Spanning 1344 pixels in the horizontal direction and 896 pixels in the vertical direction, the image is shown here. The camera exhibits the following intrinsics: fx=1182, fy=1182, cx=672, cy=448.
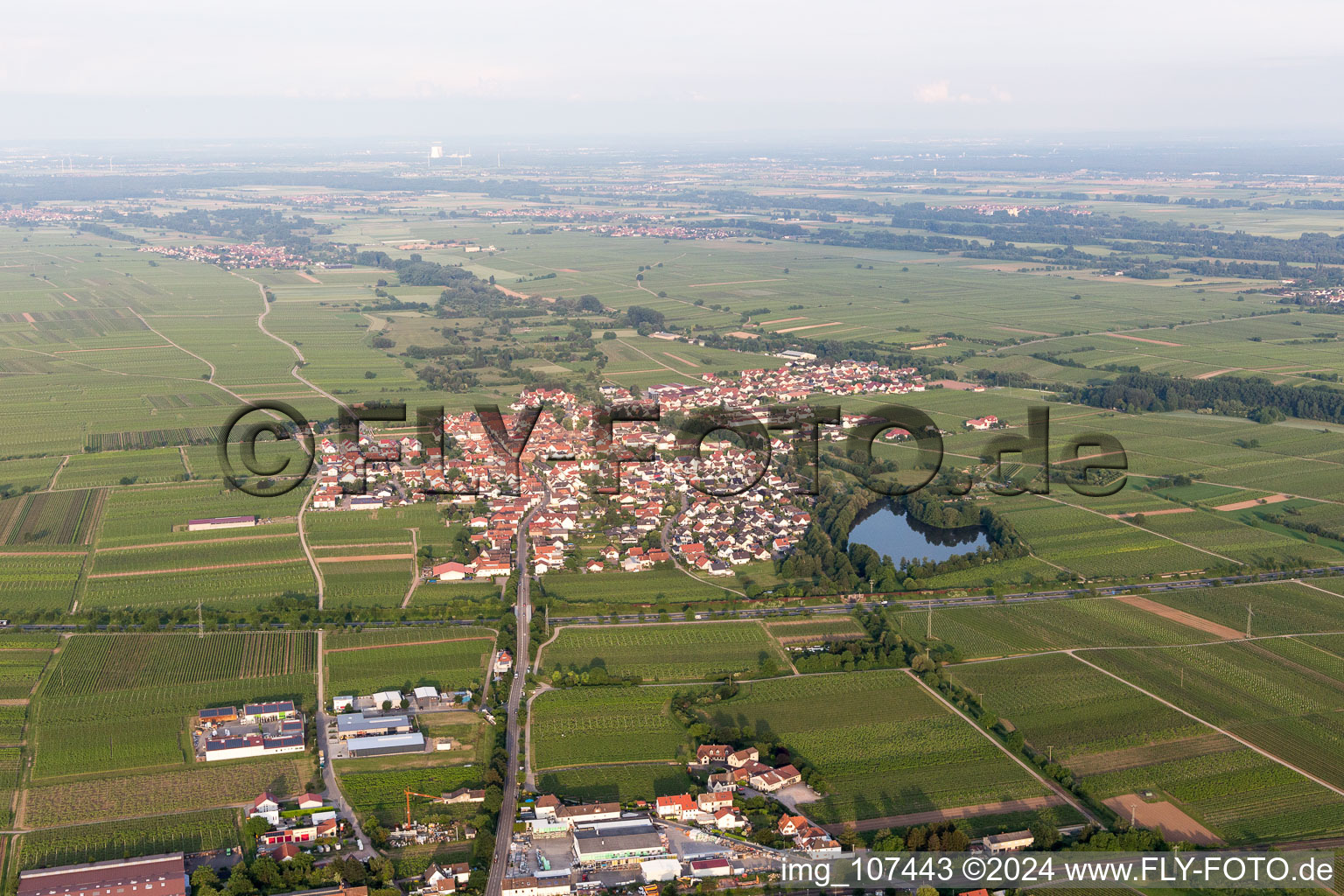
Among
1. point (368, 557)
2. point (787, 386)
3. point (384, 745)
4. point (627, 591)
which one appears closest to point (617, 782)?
point (384, 745)

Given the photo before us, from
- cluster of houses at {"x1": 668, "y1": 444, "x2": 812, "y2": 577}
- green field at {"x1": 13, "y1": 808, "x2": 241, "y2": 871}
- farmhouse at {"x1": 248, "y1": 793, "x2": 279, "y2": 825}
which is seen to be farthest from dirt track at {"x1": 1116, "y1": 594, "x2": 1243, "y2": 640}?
green field at {"x1": 13, "y1": 808, "x2": 241, "y2": 871}

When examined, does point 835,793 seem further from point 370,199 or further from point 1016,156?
point 1016,156

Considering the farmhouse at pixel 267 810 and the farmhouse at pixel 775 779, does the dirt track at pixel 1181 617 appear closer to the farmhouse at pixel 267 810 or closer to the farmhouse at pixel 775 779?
the farmhouse at pixel 775 779

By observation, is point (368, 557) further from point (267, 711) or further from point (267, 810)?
point (267, 810)

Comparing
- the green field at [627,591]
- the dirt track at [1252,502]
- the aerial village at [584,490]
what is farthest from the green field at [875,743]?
the dirt track at [1252,502]

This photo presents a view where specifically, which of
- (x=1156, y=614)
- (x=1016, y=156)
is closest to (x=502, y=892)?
(x=1156, y=614)

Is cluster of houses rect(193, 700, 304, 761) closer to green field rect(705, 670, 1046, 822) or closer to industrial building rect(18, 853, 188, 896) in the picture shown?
industrial building rect(18, 853, 188, 896)
